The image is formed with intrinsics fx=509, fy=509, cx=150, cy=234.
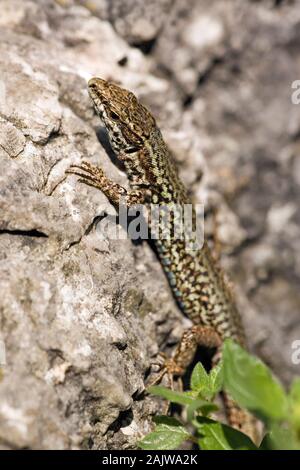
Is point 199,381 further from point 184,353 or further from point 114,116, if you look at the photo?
point 114,116

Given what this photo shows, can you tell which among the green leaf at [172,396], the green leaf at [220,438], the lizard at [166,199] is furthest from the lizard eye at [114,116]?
the green leaf at [220,438]

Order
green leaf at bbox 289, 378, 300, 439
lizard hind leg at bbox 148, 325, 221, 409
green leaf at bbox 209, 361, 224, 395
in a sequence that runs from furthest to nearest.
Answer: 1. lizard hind leg at bbox 148, 325, 221, 409
2. green leaf at bbox 209, 361, 224, 395
3. green leaf at bbox 289, 378, 300, 439

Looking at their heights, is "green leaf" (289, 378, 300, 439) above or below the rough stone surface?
below

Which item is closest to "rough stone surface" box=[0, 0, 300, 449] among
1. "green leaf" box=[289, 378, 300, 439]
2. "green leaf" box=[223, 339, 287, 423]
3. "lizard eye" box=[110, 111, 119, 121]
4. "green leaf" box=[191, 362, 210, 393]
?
"lizard eye" box=[110, 111, 119, 121]

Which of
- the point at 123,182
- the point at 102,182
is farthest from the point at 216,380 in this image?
the point at 123,182

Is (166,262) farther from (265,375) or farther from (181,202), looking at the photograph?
(265,375)

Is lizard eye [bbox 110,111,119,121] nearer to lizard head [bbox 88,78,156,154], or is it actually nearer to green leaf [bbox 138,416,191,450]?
lizard head [bbox 88,78,156,154]

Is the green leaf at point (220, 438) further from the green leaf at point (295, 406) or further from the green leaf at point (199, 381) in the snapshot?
the green leaf at point (295, 406)
